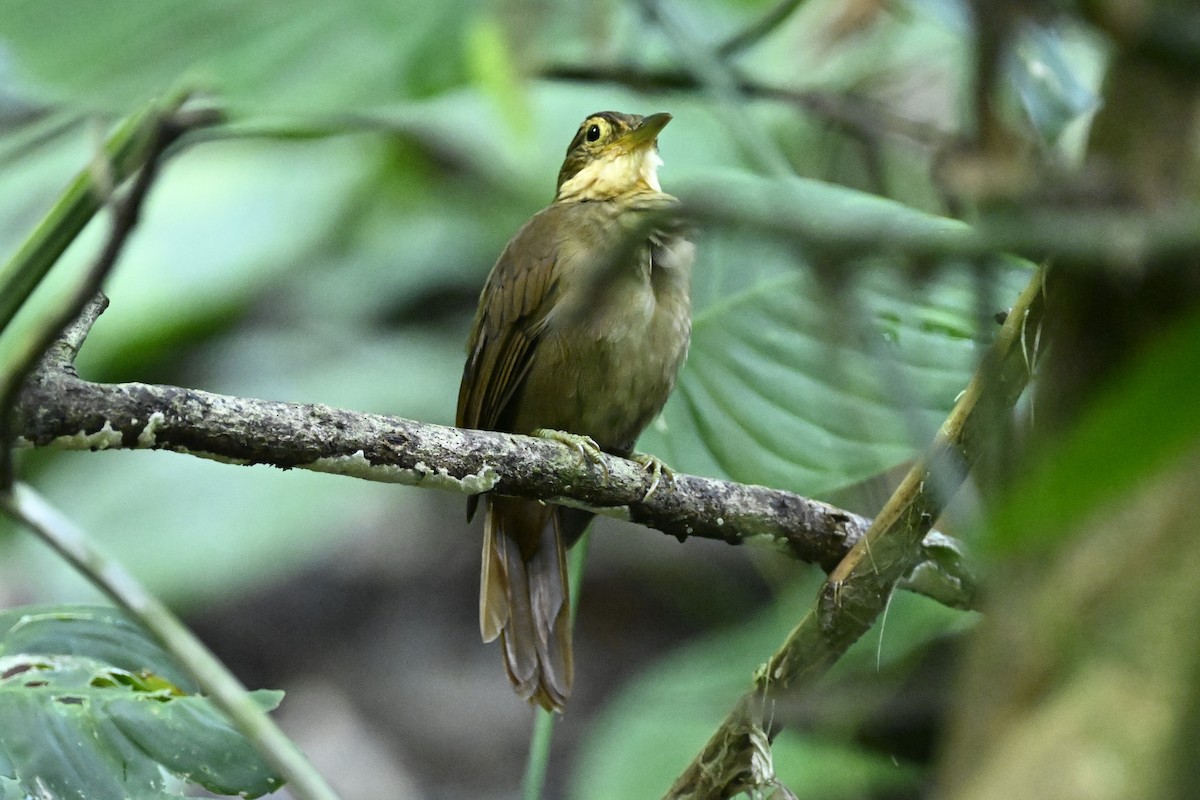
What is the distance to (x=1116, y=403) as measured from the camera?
18.7 inches

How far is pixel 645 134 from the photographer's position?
3232mm

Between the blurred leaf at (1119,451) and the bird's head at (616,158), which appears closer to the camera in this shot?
the blurred leaf at (1119,451)

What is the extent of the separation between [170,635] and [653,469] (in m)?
1.17

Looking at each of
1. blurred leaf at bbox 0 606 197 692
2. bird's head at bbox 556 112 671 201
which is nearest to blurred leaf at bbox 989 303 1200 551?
blurred leaf at bbox 0 606 197 692

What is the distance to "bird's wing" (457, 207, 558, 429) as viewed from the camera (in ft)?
9.70

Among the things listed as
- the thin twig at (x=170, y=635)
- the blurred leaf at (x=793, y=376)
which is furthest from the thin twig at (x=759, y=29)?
the thin twig at (x=170, y=635)

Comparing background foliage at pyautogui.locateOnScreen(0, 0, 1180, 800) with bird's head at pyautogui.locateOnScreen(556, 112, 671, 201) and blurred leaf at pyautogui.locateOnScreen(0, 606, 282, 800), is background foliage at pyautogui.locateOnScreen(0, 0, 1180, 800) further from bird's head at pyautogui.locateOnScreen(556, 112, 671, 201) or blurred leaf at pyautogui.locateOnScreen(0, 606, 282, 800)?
blurred leaf at pyautogui.locateOnScreen(0, 606, 282, 800)

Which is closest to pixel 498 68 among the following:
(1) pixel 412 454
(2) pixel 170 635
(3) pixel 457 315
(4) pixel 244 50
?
(4) pixel 244 50

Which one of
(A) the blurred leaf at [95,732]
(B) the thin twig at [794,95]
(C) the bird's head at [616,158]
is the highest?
(C) the bird's head at [616,158]

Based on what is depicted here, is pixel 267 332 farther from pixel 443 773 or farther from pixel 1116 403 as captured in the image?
pixel 1116 403

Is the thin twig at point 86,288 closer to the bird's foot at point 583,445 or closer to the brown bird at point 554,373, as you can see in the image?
the bird's foot at point 583,445

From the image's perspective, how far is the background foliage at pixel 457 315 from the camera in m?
1.50

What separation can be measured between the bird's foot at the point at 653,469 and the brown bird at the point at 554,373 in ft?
0.60

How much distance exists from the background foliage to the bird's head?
0.12m
